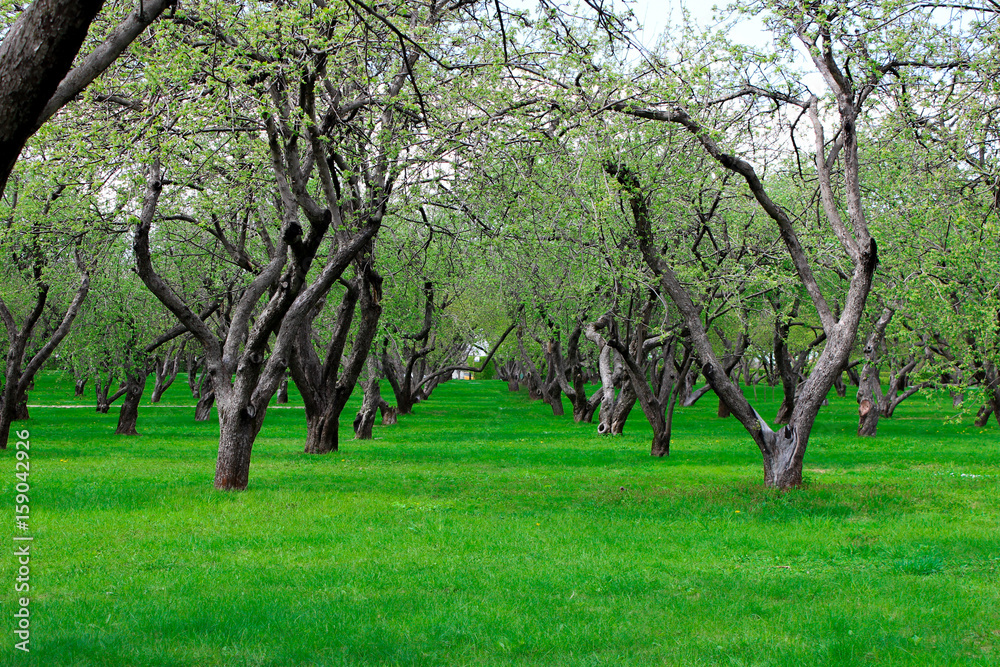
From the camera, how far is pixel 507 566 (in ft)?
27.0

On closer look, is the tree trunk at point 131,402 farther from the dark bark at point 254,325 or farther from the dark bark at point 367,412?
the dark bark at point 254,325

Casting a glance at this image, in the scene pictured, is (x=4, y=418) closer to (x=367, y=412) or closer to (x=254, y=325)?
(x=367, y=412)

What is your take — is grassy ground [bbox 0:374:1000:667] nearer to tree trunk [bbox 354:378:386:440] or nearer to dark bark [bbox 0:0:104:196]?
dark bark [bbox 0:0:104:196]

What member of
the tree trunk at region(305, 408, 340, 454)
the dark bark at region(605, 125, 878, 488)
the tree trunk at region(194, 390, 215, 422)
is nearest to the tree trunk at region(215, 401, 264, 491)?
the dark bark at region(605, 125, 878, 488)

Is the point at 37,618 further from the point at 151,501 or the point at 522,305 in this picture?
the point at 522,305

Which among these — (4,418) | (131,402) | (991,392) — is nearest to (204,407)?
(131,402)

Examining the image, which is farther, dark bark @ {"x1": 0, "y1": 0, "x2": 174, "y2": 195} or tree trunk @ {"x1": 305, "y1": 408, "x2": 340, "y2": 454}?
tree trunk @ {"x1": 305, "y1": 408, "x2": 340, "y2": 454}

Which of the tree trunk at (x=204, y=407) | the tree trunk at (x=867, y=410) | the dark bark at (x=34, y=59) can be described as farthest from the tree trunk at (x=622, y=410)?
the dark bark at (x=34, y=59)

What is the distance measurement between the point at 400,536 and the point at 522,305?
66.9 feet

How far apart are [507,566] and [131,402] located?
20.7 meters

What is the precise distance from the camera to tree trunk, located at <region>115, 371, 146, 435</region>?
25906 mm

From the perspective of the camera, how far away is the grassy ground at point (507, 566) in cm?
587

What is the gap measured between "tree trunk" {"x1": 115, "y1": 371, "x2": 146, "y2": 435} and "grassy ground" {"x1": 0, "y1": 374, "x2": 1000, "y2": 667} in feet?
28.7

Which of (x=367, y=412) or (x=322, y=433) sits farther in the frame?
(x=367, y=412)
